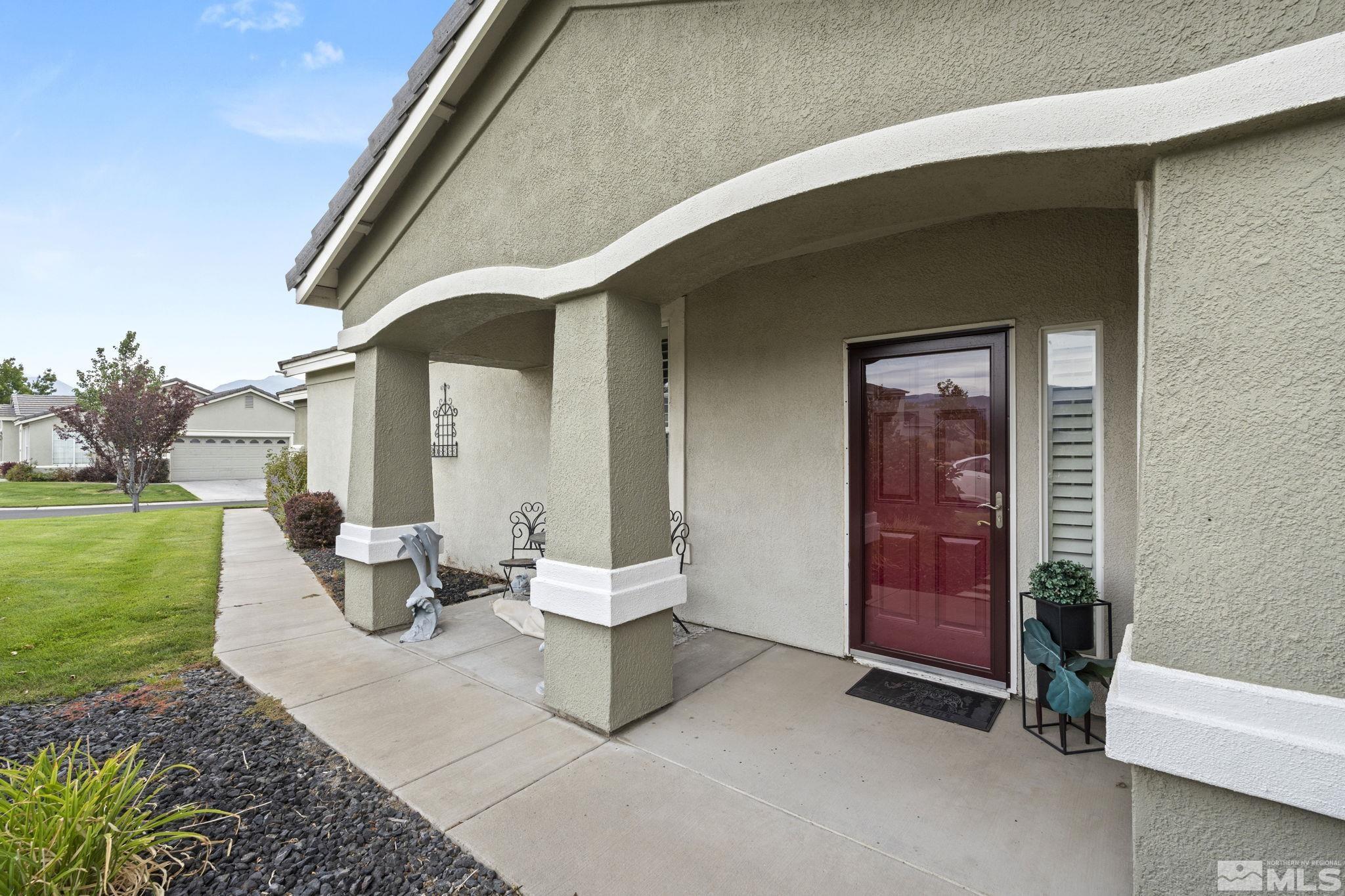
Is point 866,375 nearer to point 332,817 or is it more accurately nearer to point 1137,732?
point 1137,732

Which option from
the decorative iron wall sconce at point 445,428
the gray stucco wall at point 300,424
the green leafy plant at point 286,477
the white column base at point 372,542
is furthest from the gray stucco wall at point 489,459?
the gray stucco wall at point 300,424

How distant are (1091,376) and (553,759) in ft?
13.1

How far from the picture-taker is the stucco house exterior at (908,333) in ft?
5.81

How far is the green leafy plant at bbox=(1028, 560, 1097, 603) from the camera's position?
3.17m

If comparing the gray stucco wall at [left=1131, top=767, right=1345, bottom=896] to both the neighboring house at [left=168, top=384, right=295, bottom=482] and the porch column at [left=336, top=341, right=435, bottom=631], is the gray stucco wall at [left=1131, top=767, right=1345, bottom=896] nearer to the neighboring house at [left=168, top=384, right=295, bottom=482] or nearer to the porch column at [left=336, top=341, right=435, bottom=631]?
the porch column at [left=336, top=341, right=435, bottom=631]

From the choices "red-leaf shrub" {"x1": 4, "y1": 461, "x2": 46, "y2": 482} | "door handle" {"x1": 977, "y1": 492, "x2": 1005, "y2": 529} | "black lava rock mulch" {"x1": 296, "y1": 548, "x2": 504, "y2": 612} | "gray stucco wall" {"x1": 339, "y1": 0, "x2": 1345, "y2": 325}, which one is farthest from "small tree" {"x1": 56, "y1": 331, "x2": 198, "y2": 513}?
"door handle" {"x1": 977, "y1": 492, "x2": 1005, "y2": 529}

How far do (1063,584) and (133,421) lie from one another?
70.1ft

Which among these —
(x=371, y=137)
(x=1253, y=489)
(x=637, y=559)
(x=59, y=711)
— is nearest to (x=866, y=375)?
(x=637, y=559)

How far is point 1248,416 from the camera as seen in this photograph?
1816mm

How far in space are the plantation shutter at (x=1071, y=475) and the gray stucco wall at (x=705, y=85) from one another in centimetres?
213

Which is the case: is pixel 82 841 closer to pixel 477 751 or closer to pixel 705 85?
pixel 477 751

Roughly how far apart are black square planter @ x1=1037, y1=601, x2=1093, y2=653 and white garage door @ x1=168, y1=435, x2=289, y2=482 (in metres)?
32.7

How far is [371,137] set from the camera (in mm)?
4984

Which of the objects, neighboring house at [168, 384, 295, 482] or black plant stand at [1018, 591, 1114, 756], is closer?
black plant stand at [1018, 591, 1114, 756]
